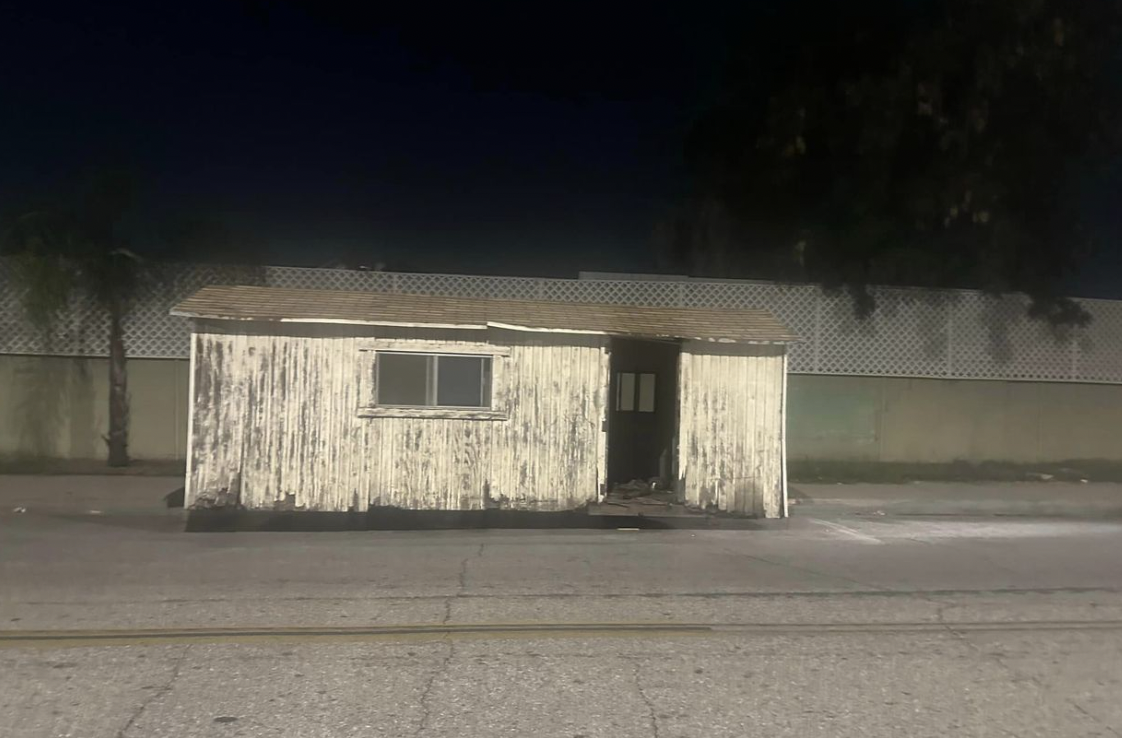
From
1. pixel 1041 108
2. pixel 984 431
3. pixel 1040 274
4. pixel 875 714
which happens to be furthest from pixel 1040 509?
pixel 875 714

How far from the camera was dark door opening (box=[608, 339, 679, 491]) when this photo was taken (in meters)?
13.1

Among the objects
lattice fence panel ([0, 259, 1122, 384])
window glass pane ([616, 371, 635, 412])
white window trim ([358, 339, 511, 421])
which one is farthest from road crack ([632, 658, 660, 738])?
lattice fence panel ([0, 259, 1122, 384])

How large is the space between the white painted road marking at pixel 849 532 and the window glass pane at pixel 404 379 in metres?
4.78

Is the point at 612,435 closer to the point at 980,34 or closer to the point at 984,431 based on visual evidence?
the point at 984,431

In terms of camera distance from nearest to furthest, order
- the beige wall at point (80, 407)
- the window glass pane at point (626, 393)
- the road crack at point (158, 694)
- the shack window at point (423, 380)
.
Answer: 1. the road crack at point (158, 694)
2. the shack window at point (423, 380)
3. the window glass pane at point (626, 393)
4. the beige wall at point (80, 407)

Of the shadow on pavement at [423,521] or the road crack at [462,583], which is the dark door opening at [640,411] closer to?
the shadow on pavement at [423,521]

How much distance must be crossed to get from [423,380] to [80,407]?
600 centimetres

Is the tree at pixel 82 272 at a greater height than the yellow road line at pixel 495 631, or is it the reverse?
the tree at pixel 82 272

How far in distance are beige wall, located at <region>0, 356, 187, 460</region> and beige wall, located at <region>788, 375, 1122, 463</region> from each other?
30.0ft

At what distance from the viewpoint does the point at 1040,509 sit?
1251cm

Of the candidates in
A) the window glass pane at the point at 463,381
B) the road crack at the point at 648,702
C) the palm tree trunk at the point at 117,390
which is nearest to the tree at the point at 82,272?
the palm tree trunk at the point at 117,390

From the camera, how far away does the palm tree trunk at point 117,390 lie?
13.5 m

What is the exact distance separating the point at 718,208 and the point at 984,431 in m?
6.06

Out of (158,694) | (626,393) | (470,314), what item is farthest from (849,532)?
(158,694)
